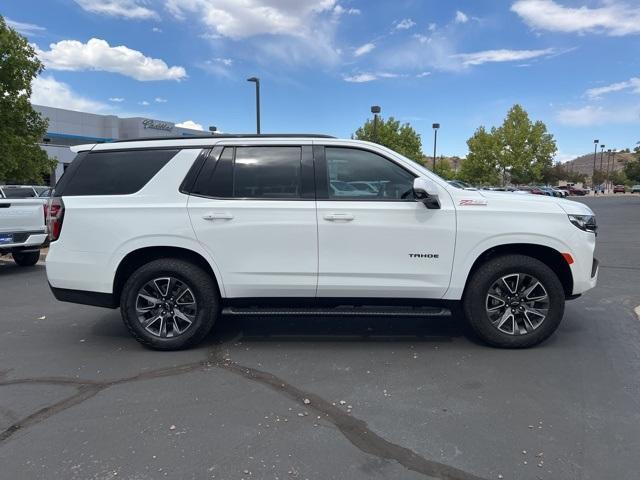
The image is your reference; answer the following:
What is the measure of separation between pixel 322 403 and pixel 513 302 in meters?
2.09

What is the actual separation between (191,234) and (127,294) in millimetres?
829

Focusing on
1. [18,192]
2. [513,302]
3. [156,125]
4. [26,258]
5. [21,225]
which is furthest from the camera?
[156,125]

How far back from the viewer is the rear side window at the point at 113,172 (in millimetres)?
4582

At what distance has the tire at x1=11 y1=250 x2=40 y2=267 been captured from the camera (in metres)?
9.88

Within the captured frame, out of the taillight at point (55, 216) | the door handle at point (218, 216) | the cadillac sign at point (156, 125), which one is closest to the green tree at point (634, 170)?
the cadillac sign at point (156, 125)

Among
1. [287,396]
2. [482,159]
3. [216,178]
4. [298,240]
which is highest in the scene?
[482,159]

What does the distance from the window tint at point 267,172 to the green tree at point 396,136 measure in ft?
137

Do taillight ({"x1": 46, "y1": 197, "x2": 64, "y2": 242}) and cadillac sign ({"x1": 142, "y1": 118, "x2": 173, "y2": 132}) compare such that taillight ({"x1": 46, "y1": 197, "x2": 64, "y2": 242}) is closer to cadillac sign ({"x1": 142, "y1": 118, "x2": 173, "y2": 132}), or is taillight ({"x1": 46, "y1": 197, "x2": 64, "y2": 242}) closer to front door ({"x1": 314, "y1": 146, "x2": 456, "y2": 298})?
front door ({"x1": 314, "y1": 146, "x2": 456, "y2": 298})

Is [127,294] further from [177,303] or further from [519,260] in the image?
[519,260]

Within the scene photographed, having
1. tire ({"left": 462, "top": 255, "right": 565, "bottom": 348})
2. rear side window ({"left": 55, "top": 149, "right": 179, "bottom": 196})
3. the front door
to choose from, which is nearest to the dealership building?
rear side window ({"left": 55, "top": 149, "right": 179, "bottom": 196})

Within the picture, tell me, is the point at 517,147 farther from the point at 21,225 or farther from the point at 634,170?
the point at 21,225

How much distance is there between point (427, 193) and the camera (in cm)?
428

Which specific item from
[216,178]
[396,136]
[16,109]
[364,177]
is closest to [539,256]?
[364,177]

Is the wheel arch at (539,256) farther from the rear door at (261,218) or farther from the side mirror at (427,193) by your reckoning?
the rear door at (261,218)
